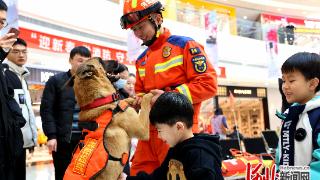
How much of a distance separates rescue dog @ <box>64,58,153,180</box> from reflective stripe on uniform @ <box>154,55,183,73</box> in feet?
0.64

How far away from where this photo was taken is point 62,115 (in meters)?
4.09

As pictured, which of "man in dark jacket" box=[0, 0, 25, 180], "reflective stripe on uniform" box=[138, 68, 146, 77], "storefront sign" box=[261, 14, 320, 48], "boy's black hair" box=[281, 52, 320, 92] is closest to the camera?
"boy's black hair" box=[281, 52, 320, 92]

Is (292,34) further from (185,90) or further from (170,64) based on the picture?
(185,90)

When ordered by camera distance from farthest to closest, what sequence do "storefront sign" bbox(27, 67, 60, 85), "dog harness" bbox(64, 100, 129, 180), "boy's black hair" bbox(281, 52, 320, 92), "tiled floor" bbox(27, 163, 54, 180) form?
"storefront sign" bbox(27, 67, 60, 85) → "tiled floor" bbox(27, 163, 54, 180) → "dog harness" bbox(64, 100, 129, 180) → "boy's black hair" bbox(281, 52, 320, 92)

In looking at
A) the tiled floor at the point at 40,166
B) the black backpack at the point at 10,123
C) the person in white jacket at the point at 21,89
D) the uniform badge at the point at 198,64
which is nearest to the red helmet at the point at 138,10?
the uniform badge at the point at 198,64

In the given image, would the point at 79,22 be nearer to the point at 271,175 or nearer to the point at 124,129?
the point at 124,129

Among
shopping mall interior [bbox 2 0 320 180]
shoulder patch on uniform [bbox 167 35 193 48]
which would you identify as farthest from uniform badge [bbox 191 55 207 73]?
shopping mall interior [bbox 2 0 320 180]

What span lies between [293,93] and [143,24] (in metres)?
1.15

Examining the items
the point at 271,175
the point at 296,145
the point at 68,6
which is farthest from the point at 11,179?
the point at 68,6

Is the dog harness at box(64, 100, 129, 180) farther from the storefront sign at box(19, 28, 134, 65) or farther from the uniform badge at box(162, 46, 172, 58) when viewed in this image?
the storefront sign at box(19, 28, 134, 65)

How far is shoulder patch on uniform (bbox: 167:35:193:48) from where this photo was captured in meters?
2.54

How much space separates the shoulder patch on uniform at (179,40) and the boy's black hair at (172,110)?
0.75m

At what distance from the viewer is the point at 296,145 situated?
1.90m

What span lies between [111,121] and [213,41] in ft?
34.3
